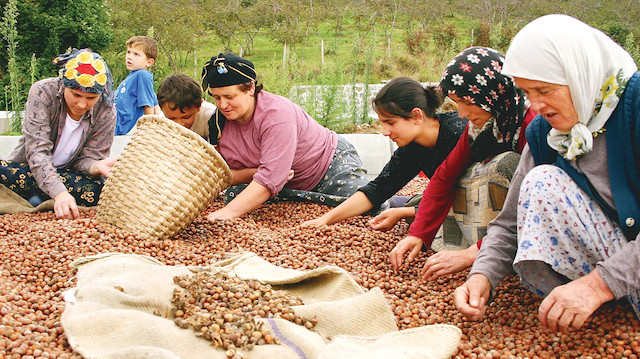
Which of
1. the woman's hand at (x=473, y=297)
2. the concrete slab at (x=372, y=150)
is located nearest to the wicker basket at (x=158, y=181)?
the woman's hand at (x=473, y=297)

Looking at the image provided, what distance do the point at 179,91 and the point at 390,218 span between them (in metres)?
1.63

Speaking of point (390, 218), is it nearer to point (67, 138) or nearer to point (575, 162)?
point (575, 162)

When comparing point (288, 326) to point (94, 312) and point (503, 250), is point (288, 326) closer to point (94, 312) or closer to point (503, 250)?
point (94, 312)

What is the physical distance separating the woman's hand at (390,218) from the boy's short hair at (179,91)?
4.91ft

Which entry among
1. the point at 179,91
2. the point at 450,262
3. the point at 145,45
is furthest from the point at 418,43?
the point at 450,262

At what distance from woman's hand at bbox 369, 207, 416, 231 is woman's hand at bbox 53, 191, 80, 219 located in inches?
68.3

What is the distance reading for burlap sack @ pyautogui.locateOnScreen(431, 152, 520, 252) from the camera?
2.36m

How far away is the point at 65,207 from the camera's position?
3129 mm

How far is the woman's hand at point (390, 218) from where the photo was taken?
10.0 ft

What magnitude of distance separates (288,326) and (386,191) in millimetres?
Answer: 1603

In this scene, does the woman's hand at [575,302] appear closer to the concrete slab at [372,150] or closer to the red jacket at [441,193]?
the red jacket at [441,193]

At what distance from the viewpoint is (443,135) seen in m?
2.82

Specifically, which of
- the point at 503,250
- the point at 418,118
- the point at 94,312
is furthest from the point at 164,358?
the point at 418,118

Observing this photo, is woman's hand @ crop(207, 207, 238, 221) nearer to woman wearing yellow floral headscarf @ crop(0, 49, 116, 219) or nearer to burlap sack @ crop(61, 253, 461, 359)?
woman wearing yellow floral headscarf @ crop(0, 49, 116, 219)
